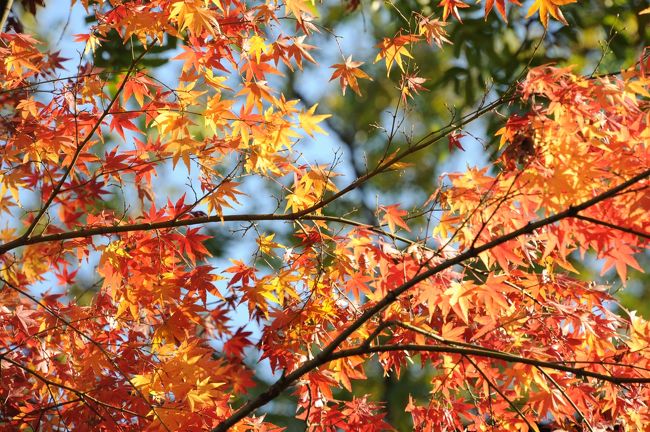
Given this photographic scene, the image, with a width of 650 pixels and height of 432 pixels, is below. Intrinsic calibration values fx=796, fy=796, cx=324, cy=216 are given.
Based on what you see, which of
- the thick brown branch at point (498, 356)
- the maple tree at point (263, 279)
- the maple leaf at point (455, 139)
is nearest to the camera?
the thick brown branch at point (498, 356)

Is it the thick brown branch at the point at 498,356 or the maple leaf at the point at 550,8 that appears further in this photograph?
the maple leaf at the point at 550,8

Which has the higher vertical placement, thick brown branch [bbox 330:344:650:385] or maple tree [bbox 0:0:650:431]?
maple tree [bbox 0:0:650:431]

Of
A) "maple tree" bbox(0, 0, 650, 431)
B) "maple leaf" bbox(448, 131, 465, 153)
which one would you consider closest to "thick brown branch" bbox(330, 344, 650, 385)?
"maple tree" bbox(0, 0, 650, 431)

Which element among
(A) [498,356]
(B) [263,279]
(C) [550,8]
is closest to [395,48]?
(C) [550,8]

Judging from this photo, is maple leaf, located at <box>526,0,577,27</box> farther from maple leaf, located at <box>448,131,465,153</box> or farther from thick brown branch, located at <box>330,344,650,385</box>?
thick brown branch, located at <box>330,344,650,385</box>

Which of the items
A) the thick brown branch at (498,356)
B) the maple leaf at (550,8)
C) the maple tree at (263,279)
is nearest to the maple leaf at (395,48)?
the maple tree at (263,279)

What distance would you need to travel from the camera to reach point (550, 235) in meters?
1.89

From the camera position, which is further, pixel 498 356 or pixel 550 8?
pixel 550 8

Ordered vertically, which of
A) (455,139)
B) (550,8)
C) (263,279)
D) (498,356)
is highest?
(550,8)

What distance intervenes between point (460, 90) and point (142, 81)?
20.7 feet

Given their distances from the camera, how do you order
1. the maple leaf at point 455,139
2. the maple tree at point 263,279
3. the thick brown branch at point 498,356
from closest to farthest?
the thick brown branch at point 498,356, the maple tree at point 263,279, the maple leaf at point 455,139

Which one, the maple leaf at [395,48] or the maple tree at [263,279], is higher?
the maple leaf at [395,48]

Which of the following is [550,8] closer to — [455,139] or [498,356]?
[455,139]

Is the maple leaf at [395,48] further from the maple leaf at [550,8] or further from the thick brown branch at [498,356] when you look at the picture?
the thick brown branch at [498,356]
